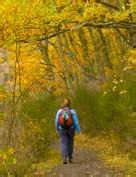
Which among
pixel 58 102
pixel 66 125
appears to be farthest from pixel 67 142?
pixel 58 102

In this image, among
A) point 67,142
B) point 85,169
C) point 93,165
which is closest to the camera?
point 85,169

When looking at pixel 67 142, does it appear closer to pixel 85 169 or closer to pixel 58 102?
pixel 85 169

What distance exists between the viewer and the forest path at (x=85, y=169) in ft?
37.3

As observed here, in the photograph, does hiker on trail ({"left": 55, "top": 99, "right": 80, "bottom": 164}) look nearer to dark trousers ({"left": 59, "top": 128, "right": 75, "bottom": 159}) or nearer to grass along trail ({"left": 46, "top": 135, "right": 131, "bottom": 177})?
dark trousers ({"left": 59, "top": 128, "right": 75, "bottom": 159})

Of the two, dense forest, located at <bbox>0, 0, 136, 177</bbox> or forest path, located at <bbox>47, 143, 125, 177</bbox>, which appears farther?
dense forest, located at <bbox>0, 0, 136, 177</bbox>

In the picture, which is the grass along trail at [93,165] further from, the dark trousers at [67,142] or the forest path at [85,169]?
the dark trousers at [67,142]

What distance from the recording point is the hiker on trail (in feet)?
41.6

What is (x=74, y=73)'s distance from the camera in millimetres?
28312

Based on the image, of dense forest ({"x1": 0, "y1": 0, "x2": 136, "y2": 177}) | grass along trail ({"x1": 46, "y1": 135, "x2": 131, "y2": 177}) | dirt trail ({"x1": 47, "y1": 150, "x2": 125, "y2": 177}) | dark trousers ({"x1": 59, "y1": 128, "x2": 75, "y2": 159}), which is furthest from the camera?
dark trousers ({"x1": 59, "y1": 128, "x2": 75, "y2": 159})

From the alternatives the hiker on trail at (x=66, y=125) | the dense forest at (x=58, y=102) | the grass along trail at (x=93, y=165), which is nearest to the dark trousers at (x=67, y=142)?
the hiker on trail at (x=66, y=125)

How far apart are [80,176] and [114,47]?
68.2 ft

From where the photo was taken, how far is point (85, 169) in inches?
477

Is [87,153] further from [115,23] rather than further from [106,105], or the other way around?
[115,23]

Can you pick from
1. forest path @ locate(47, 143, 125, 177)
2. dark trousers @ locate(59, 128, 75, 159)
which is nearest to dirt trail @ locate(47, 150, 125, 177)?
forest path @ locate(47, 143, 125, 177)
